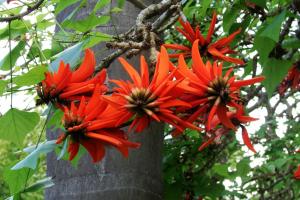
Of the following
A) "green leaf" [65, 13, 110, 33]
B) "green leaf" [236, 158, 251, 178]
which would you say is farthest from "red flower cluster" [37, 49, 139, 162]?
"green leaf" [236, 158, 251, 178]

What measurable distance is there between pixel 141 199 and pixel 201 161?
0.73 m

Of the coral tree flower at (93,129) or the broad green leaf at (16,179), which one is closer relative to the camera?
the coral tree flower at (93,129)

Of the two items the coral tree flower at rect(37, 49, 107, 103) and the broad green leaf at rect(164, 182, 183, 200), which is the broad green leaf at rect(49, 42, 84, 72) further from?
the broad green leaf at rect(164, 182, 183, 200)

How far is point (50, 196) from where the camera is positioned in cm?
132

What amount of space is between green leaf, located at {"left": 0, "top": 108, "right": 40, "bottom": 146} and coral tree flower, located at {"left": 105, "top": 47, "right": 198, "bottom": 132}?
1.29ft

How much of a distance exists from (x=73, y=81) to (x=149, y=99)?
146mm

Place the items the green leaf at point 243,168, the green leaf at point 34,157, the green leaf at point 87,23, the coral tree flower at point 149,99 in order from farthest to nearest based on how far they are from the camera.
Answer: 1. the green leaf at point 243,168
2. the green leaf at point 87,23
3. the green leaf at point 34,157
4. the coral tree flower at point 149,99

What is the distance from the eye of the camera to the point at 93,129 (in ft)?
1.98

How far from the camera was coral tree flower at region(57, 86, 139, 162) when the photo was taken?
603 millimetres

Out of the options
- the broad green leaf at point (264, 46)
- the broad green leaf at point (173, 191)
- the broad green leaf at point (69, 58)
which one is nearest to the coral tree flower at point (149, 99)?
the broad green leaf at point (69, 58)

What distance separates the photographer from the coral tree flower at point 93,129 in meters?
0.60

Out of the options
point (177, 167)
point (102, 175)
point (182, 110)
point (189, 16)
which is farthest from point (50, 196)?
point (182, 110)

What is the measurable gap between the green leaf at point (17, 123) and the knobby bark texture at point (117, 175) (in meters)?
0.26

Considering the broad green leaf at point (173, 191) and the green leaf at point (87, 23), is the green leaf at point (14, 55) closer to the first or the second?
the green leaf at point (87, 23)
